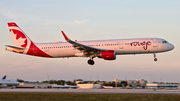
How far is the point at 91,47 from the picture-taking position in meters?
43.0

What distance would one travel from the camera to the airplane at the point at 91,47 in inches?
1689

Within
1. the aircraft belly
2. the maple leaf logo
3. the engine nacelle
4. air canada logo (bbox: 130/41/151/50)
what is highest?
the maple leaf logo

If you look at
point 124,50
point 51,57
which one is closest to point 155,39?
point 124,50

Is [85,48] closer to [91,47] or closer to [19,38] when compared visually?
[91,47]

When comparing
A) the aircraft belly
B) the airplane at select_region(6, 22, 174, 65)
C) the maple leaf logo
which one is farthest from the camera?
the maple leaf logo

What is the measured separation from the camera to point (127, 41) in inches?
1713

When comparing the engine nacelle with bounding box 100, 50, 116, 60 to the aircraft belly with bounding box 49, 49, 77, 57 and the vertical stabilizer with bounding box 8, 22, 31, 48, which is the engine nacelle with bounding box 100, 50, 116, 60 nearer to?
the aircraft belly with bounding box 49, 49, 77, 57

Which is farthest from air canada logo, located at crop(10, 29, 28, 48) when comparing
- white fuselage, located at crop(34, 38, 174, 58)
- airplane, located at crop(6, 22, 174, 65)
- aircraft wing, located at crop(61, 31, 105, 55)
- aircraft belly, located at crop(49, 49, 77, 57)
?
aircraft wing, located at crop(61, 31, 105, 55)

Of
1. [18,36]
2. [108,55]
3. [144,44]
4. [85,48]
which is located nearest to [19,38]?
[18,36]

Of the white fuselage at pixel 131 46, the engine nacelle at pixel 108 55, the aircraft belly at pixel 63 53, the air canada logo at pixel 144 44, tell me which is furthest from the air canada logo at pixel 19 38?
the air canada logo at pixel 144 44

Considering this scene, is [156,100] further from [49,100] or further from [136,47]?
[136,47]

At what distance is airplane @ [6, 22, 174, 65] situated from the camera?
4291 centimetres

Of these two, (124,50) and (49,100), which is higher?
(124,50)

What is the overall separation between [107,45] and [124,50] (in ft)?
10.8
